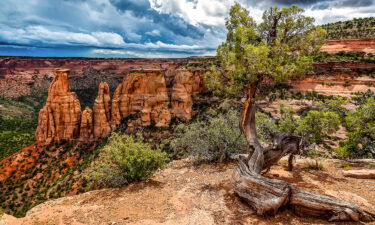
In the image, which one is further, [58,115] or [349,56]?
[349,56]

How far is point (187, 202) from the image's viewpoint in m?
8.25

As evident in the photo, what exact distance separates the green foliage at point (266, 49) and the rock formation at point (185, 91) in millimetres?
34949

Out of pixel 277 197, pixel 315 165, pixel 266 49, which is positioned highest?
pixel 266 49

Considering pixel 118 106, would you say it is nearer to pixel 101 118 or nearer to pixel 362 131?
pixel 101 118

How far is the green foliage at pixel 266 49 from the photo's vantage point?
27.0 ft

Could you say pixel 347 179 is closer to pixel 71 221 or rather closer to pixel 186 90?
pixel 71 221

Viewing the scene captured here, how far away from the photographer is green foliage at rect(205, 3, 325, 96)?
324 inches

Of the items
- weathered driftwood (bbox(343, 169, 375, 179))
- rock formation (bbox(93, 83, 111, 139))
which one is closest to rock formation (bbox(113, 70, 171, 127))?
rock formation (bbox(93, 83, 111, 139))

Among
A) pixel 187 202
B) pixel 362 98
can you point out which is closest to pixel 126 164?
pixel 187 202

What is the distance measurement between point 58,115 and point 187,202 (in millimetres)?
40007

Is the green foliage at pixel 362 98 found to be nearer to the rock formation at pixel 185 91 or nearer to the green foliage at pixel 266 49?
the green foliage at pixel 266 49

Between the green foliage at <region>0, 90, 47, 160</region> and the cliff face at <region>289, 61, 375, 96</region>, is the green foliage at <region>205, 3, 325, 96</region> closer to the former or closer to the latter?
the cliff face at <region>289, 61, 375, 96</region>

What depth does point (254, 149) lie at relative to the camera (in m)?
9.04

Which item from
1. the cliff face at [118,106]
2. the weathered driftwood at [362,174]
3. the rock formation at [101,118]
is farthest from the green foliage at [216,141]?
the rock formation at [101,118]
